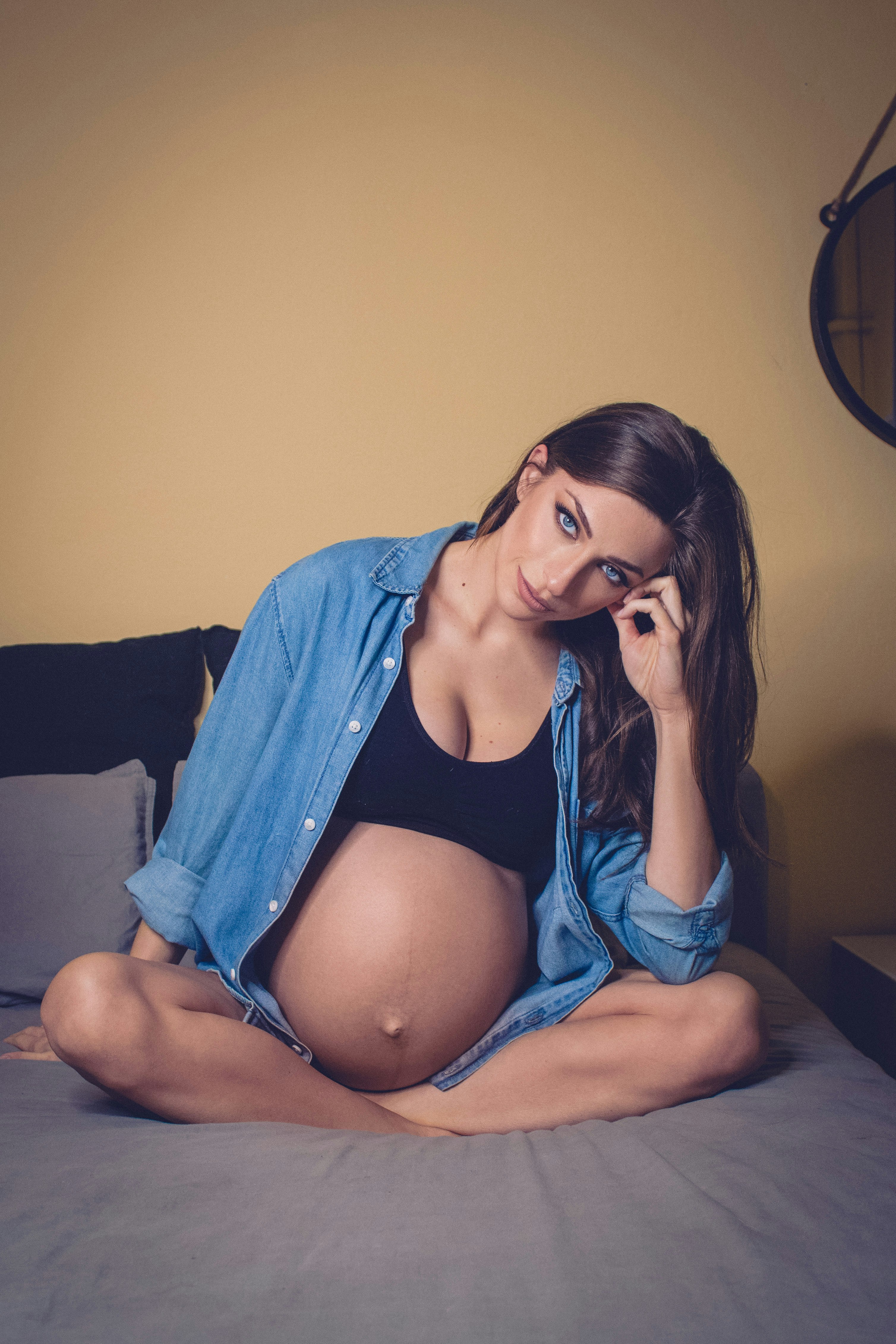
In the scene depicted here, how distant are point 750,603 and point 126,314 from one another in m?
1.51

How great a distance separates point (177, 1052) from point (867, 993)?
1.52 meters

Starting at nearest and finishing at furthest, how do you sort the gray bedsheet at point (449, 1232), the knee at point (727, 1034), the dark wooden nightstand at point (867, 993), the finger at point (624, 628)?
the gray bedsheet at point (449, 1232) → the knee at point (727, 1034) → the finger at point (624, 628) → the dark wooden nightstand at point (867, 993)

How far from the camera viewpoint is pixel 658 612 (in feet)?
4.01

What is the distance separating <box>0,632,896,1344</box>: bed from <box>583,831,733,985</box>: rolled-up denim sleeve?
0.72 ft

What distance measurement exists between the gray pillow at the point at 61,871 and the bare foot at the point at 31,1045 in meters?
0.17

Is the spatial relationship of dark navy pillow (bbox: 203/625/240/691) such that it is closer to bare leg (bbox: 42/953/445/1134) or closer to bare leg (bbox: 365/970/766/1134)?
bare leg (bbox: 42/953/445/1134)

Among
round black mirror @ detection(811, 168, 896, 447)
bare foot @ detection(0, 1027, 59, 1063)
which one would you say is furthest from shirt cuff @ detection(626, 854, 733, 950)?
round black mirror @ detection(811, 168, 896, 447)

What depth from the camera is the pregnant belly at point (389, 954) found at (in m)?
1.06

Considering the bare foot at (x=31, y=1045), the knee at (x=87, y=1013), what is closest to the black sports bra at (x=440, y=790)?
the knee at (x=87, y=1013)

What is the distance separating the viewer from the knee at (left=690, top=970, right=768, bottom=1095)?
3.43ft

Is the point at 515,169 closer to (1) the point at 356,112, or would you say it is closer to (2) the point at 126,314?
(1) the point at 356,112

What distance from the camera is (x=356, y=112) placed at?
6.10 feet

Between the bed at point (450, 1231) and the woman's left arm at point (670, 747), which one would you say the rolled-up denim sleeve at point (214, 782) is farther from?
the woman's left arm at point (670, 747)

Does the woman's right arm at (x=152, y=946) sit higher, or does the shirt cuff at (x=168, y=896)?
the shirt cuff at (x=168, y=896)
